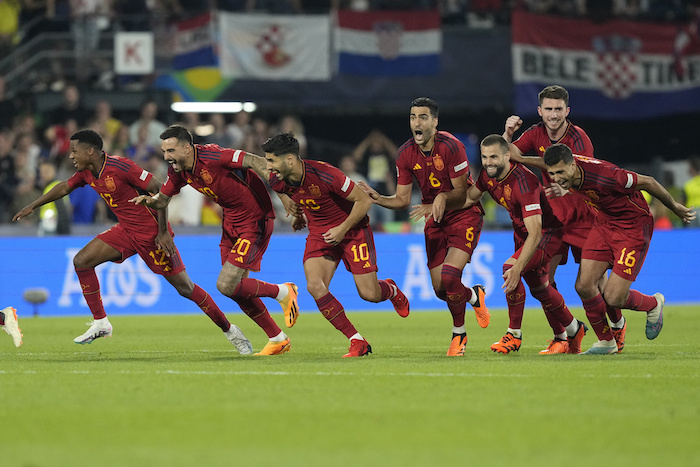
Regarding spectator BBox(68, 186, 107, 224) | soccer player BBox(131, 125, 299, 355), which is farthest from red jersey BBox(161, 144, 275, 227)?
spectator BBox(68, 186, 107, 224)

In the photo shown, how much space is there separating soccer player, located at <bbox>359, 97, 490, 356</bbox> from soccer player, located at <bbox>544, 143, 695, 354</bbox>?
3.50 feet

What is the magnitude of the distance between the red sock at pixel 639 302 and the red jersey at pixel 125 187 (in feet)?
14.9

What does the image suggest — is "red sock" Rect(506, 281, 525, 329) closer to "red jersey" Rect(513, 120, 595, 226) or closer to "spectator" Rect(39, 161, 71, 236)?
"red jersey" Rect(513, 120, 595, 226)

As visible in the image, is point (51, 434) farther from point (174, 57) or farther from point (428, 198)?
point (174, 57)

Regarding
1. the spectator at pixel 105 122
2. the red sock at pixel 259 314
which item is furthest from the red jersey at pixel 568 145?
the spectator at pixel 105 122

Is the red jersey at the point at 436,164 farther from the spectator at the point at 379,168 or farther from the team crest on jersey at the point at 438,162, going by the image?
the spectator at the point at 379,168

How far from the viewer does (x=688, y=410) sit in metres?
6.07

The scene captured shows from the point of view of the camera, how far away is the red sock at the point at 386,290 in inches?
390

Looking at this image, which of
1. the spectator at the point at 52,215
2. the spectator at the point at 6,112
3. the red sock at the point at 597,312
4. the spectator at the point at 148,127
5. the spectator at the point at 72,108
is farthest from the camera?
the spectator at the point at 6,112

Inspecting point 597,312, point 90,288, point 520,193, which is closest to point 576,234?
point 597,312

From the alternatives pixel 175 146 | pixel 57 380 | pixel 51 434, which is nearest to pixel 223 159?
pixel 175 146

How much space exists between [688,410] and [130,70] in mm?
17174

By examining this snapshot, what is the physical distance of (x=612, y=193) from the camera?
9.29m

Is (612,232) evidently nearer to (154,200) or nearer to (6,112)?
(154,200)
